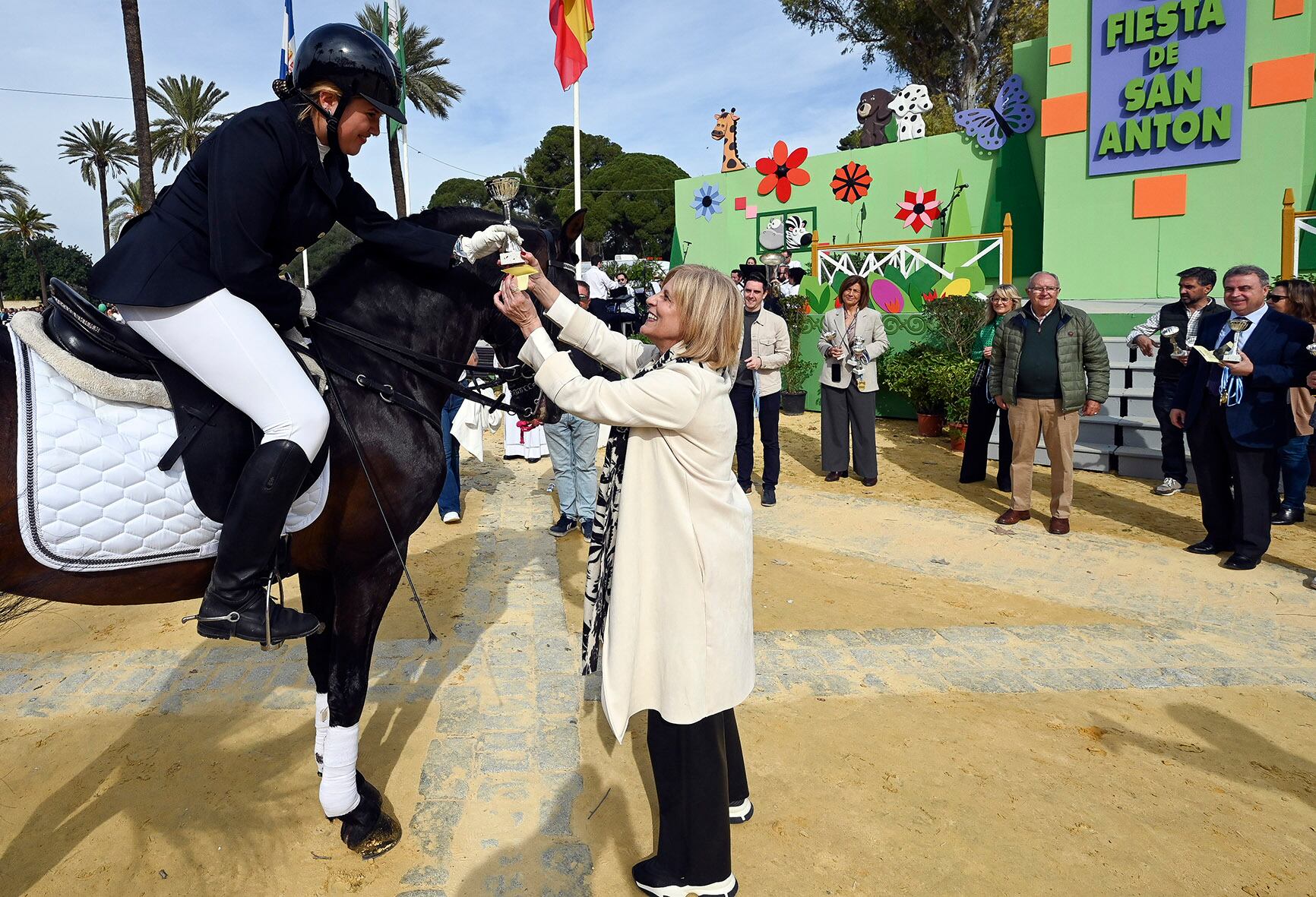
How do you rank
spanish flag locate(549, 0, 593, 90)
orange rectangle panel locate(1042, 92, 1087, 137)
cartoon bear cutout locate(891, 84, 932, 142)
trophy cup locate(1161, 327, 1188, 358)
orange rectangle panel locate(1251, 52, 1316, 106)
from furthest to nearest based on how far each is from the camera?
cartoon bear cutout locate(891, 84, 932, 142) < orange rectangle panel locate(1042, 92, 1087, 137) < orange rectangle panel locate(1251, 52, 1316, 106) < spanish flag locate(549, 0, 593, 90) < trophy cup locate(1161, 327, 1188, 358)

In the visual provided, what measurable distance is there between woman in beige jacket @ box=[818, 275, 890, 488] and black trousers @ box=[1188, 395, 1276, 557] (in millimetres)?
2991

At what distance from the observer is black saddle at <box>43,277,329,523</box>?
240 centimetres

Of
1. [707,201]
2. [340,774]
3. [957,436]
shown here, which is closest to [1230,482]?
[957,436]

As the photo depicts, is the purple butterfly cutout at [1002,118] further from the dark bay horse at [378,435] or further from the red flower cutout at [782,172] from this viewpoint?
the dark bay horse at [378,435]

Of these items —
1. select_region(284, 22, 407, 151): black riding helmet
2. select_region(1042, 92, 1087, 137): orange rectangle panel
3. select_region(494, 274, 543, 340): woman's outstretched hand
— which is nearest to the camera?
select_region(284, 22, 407, 151): black riding helmet

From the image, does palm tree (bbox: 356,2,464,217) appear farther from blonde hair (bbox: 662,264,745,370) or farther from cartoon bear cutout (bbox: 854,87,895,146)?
blonde hair (bbox: 662,264,745,370)

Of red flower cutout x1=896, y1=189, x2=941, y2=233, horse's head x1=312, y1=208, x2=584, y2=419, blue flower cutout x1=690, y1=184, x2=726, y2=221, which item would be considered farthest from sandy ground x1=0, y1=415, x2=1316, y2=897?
blue flower cutout x1=690, y1=184, x2=726, y2=221

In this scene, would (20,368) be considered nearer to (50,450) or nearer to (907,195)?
(50,450)

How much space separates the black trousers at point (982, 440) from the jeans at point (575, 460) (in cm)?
424

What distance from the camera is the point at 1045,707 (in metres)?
3.90

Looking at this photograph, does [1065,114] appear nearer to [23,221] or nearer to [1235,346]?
[1235,346]

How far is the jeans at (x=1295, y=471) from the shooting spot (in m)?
6.98

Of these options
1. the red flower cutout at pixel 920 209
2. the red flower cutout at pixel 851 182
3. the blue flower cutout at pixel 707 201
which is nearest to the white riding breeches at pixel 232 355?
the red flower cutout at pixel 920 209

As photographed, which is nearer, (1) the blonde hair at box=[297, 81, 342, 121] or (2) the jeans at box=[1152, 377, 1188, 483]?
(1) the blonde hair at box=[297, 81, 342, 121]
